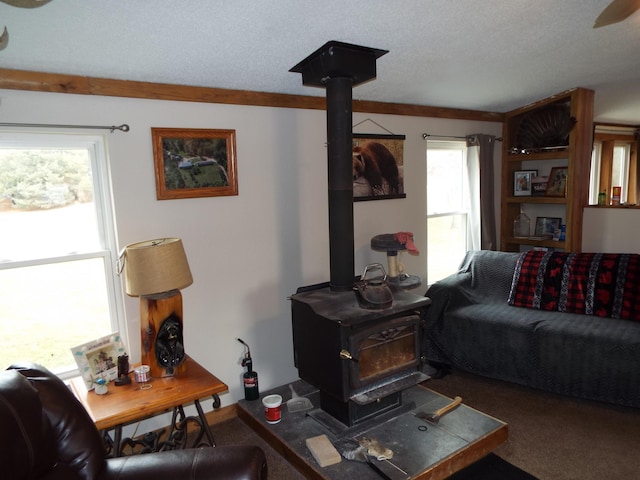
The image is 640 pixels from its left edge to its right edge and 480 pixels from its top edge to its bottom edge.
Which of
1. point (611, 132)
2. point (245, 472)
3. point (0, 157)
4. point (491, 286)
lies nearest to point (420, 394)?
point (491, 286)

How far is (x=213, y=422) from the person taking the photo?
2.91m

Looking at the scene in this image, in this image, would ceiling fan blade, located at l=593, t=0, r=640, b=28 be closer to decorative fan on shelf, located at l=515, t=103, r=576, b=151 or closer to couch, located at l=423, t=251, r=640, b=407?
couch, located at l=423, t=251, r=640, b=407

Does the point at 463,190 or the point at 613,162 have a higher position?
the point at 613,162

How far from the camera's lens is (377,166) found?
3631 millimetres

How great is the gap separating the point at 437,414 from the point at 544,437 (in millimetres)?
647

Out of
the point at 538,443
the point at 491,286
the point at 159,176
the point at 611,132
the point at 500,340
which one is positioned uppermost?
the point at 611,132

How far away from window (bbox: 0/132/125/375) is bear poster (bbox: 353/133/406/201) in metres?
1.82

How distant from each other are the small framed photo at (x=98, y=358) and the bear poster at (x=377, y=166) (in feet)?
6.59

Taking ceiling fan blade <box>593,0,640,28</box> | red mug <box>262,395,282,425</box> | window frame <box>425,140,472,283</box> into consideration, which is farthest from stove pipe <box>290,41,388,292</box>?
window frame <box>425,140,472,283</box>

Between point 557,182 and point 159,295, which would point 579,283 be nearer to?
point 557,182

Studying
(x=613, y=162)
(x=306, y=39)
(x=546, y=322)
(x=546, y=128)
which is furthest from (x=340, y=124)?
(x=613, y=162)

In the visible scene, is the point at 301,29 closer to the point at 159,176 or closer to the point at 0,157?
A: the point at 159,176

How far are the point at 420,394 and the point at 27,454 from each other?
2201mm

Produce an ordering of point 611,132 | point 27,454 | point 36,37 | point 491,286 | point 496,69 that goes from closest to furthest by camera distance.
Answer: point 27,454 < point 36,37 < point 496,69 < point 491,286 < point 611,132
